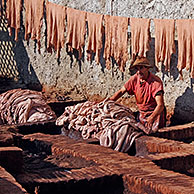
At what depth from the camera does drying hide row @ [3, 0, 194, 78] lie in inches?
290

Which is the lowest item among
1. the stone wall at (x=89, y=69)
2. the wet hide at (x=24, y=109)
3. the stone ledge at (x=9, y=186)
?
the wet hide at (x=24, y=109)

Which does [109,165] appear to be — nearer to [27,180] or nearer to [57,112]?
[27,180]

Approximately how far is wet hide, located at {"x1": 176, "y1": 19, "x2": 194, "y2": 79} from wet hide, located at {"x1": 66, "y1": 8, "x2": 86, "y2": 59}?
1820mm

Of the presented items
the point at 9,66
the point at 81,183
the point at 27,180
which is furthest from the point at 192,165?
the point at 9,66

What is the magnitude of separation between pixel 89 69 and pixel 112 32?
2100 mm

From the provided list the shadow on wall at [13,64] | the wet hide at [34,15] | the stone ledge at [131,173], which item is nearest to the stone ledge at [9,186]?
the stone ledge at [131,173]

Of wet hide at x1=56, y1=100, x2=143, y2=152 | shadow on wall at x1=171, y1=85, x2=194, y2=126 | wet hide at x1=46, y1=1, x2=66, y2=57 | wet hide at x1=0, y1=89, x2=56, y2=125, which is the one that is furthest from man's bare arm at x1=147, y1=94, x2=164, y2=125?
wet hide at x1=46, y1=1, x2=66, y2=57

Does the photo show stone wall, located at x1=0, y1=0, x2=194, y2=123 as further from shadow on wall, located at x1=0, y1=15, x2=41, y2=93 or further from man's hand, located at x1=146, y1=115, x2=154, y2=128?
man's hand, located at x1=146, y1=115, x2=154, y2=128

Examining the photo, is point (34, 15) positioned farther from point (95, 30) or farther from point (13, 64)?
point (13, 64)

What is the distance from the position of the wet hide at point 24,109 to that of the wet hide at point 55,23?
1.07m

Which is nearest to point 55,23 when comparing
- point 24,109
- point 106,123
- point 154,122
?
point 24,109

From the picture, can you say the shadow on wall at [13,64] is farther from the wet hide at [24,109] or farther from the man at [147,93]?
the man at [147,93]

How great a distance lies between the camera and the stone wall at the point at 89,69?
8.01m

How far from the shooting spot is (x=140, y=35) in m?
7.73
